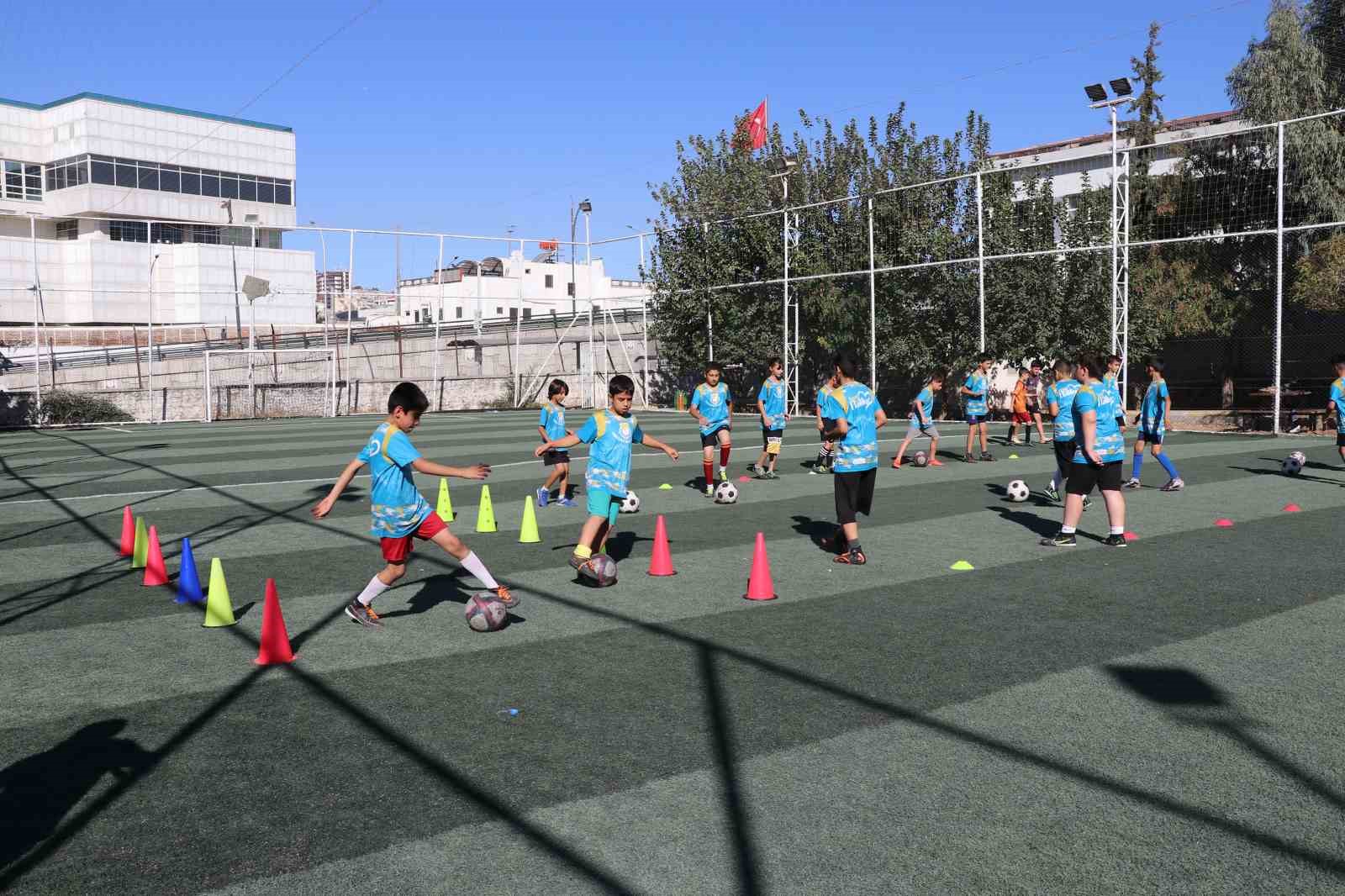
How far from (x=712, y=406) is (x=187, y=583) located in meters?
8.46

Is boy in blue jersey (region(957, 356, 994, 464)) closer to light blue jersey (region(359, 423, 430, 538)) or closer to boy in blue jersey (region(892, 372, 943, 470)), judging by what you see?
boy in blue jersey (region(892, 372, 943, 470))

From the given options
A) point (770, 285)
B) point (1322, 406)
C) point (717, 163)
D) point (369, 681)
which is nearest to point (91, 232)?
point (717, 163)

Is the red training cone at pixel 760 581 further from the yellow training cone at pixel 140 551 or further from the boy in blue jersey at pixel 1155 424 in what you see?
the boy in blue jersey at pixel 1155 424

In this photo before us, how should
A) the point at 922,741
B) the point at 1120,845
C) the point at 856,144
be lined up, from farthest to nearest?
the point at 856,144
the point at 922,741
the point at 1120,845

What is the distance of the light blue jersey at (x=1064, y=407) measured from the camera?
1306cm

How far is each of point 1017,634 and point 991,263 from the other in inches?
932

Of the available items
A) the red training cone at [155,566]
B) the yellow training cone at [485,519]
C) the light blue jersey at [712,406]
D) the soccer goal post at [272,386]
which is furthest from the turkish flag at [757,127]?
the red training cone at [155,566]

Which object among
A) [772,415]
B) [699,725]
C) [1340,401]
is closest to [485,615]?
[699,725]

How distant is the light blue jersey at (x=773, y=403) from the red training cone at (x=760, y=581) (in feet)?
27.3

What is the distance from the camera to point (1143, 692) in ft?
20.3

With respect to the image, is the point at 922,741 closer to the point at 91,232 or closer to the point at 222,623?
the point at 222,623

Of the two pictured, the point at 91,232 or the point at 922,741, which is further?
the point at 91,232

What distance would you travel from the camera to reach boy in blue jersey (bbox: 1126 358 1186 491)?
1510 centimetres

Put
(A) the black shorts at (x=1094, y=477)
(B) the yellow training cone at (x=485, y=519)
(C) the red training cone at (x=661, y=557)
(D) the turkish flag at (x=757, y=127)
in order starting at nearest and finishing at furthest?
(C) the red training cone at (x=661, y=557), (A) the black shorts at (x=1094, y=477), (B) the yellow training cone at (x=485, y=519), (D) the turkish flag at (x=757, y=127)
